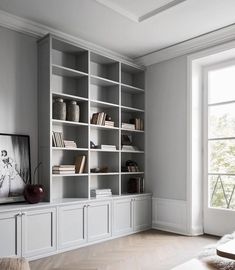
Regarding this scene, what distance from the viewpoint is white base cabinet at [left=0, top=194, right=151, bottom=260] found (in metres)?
3.20

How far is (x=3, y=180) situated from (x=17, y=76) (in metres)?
1.28

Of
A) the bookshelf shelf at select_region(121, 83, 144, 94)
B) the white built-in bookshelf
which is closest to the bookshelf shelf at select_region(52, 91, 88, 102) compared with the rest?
the white built-in bookshelf

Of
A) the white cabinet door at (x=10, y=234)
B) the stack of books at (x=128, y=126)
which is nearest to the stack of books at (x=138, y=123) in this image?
the stack of books at (x=128, y=126)

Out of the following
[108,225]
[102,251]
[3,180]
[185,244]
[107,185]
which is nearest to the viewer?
[3,180]

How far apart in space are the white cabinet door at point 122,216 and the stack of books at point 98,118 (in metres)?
1.15

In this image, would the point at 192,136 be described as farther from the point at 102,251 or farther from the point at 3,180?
the point at 3,180

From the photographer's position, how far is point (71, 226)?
12.3ft

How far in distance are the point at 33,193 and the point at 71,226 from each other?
26.5 inches

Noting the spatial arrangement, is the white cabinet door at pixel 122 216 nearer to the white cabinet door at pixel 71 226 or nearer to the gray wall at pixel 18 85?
the white cabinet door at pixel 71 226

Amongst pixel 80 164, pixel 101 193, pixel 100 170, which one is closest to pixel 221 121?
pixel 100 170

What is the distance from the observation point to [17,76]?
148 inches

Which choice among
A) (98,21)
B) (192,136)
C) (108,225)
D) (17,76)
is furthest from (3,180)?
(192,136)

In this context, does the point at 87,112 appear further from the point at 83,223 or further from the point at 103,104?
the point at 83,223

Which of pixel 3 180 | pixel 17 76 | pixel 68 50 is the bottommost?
pixel 3 180
